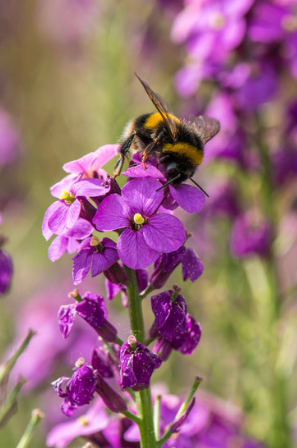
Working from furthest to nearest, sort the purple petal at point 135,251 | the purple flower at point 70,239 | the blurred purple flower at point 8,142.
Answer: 1. the blurred purple flower at point 8,142
2. the purple flower at point 70,239
3. the purple petal at point 135,251

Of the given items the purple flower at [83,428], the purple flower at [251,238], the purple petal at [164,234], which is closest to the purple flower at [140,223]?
the purple petal at [164,234]

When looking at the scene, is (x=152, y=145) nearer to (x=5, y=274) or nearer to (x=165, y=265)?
(x=165, y=265)

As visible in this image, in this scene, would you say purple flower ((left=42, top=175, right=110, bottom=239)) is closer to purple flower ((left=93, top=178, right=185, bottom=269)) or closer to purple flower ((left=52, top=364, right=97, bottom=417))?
purple flower ((left=93, top=178, right=185, bottom=269))

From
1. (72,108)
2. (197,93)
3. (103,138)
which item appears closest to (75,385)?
(197,93)

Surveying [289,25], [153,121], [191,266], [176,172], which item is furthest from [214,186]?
[191,266]

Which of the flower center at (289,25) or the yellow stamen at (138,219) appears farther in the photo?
the flower center at (289,25)

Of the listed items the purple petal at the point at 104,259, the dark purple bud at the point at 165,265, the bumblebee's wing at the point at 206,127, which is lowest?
the dark purple bud at the point at 165,265

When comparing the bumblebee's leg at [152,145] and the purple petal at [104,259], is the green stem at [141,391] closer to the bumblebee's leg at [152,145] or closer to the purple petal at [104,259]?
the purple petal at [104,259]

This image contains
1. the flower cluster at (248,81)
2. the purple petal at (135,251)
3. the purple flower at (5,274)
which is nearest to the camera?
the purple petal at (135,251)
